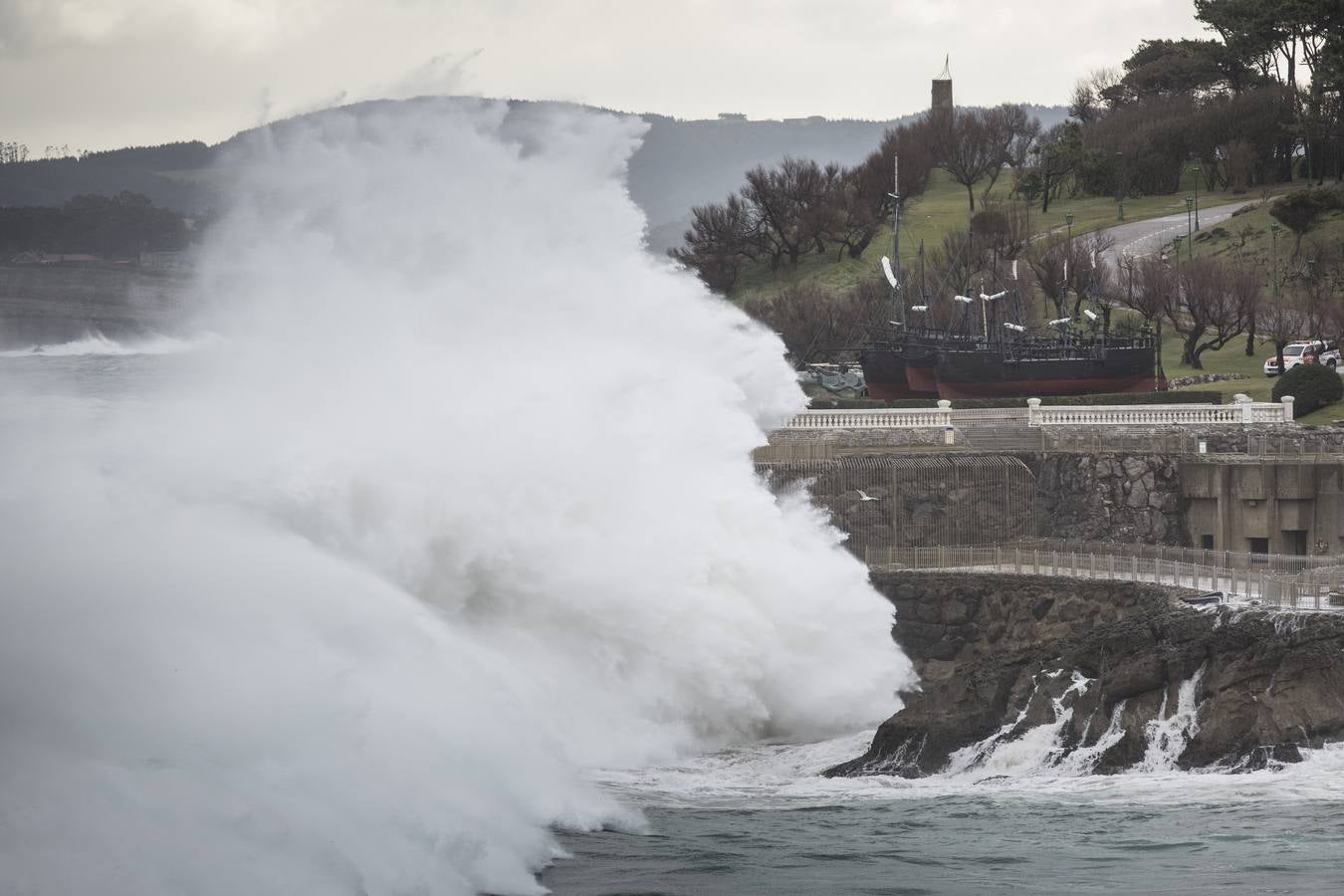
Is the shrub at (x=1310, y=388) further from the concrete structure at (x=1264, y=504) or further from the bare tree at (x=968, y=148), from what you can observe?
the bare tree at (x=968, y=148)

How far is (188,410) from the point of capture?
3003cm

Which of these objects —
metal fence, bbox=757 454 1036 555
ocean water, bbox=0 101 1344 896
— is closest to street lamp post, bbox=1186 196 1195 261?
metal fence, bbox=757 454 1036 555

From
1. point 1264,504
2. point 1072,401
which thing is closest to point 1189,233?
point 1072,401

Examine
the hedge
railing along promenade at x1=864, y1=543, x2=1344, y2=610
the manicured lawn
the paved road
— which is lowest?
railing along promenade at x1=864, y1=543, x2=1344, y2=610

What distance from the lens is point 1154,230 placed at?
86.1m

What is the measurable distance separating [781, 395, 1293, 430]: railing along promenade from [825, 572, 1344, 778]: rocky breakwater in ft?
45.2

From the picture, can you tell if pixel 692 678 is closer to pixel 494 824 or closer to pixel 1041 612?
pixel 1041 612

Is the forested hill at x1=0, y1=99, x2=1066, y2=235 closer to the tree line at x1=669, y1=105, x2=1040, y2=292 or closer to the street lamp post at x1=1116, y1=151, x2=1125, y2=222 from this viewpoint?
the tree line at x1=669, y1=105, x2=1040, y2=292

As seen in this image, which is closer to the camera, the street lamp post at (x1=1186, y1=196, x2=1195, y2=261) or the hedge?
the hedge

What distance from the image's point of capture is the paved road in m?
81.1

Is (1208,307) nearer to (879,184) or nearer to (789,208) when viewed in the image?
(789,208)

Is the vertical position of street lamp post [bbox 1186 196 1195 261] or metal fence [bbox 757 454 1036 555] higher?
street lamp post [bbox 1186 196 1195 261]

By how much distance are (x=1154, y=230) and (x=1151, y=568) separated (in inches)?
2140

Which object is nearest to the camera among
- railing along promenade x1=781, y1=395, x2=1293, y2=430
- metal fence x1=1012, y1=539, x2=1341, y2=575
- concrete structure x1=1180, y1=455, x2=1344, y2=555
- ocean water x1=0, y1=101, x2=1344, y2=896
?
ocean water x1=0, y1=101, x2=1344, y2=896
